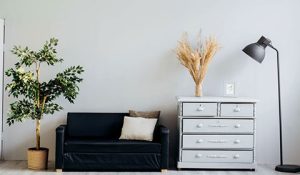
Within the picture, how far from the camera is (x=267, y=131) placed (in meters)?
6.80

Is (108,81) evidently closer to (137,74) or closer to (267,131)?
(137,74)

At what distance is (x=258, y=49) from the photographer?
632 cm

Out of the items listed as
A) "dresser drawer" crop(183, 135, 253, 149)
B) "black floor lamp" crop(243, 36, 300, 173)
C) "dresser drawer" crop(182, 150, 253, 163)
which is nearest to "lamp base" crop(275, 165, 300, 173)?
"black floor lamp" crop(243, 36, 300, 173)

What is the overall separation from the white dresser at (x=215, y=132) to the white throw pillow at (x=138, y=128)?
0.35 meters

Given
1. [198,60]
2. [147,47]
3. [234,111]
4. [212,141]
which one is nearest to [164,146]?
[212,141]

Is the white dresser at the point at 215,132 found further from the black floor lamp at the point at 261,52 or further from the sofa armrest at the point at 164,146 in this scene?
the black floor lamp at the point at 261,52

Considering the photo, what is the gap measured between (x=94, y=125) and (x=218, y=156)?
4.94ft

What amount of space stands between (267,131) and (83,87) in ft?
7.64

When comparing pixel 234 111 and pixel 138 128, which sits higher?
pixel 234 111

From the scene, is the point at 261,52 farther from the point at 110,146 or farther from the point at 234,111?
the point at 110,146

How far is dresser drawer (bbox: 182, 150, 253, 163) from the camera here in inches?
245

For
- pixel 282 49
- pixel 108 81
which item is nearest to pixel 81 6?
pixel 108 81

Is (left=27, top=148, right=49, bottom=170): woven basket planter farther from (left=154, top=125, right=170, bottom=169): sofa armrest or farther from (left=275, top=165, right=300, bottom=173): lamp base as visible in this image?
(left=275, top=165, right=300, bottom=173): lamp base

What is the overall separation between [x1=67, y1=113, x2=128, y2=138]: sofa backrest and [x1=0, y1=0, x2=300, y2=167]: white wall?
191mm
